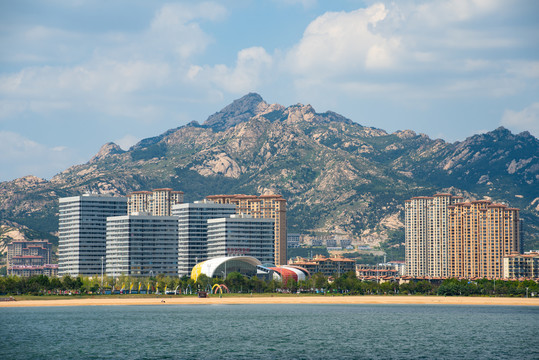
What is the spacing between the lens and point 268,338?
149 meters

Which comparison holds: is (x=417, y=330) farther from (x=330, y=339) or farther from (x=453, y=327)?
(x=330, y=339)

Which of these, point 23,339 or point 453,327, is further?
point 453,327

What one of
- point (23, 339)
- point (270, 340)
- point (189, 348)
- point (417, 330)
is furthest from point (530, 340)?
point (23, 339)

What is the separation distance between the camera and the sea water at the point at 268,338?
12600 centimetres

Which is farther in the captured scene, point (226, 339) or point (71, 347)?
point (226, 339)

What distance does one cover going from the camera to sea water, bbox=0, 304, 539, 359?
126000 millimetres

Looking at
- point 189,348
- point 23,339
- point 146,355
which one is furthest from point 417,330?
point 23,339

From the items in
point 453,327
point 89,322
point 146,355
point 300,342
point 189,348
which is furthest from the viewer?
point 89,322

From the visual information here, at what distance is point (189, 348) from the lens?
13312cm

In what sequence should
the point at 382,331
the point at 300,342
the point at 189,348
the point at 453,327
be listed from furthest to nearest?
the point at 453,327, the point at 382,331, the point at 300,342, the point at 189,348

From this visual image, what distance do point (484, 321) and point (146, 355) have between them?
97617 mm

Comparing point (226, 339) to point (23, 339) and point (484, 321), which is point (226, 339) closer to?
point (23, 339)

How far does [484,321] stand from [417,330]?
32.4m

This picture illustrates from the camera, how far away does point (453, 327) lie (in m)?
176
